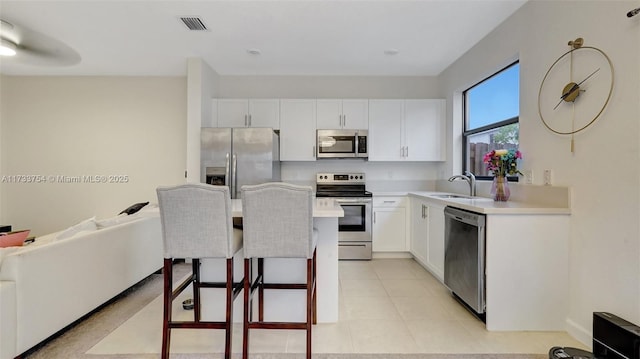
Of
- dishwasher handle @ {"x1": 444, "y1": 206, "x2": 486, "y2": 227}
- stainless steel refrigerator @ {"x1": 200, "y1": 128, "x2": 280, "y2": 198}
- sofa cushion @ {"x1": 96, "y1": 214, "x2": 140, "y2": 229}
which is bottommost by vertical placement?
sofa cushion @ {"x1": 96, "y1": 214, "x2": 140, "y2": 229}

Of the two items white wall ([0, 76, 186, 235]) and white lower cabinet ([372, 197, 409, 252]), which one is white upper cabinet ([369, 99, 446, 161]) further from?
white wall ([0, 76, 186, 235])

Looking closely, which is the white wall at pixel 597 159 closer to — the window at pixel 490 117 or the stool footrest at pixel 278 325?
the window at pixel 490 117

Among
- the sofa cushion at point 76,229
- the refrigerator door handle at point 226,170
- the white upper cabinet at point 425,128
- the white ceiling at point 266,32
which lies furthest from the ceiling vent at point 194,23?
the white upper cabinet at point 425,128

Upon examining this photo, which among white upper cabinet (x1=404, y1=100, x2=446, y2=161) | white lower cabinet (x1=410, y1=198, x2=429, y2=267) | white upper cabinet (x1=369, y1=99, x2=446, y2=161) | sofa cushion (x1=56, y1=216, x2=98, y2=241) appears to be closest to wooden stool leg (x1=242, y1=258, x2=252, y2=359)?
sofa cushion (x1=56, y1=216, x2=98, y2=241)

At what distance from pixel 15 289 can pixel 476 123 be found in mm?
4417

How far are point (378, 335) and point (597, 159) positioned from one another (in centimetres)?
183

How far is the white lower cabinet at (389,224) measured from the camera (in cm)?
394

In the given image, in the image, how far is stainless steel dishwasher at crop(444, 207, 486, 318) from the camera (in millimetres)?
2152

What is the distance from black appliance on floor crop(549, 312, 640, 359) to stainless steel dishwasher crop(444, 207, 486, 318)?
56 cm

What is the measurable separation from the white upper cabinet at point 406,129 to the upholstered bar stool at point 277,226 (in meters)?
2.64

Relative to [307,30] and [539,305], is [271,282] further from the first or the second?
[307,30]

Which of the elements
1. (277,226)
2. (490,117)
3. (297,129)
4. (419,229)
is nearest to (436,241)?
(419,229)

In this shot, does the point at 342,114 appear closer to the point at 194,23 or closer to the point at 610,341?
the point at 194,23

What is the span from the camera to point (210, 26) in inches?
116
